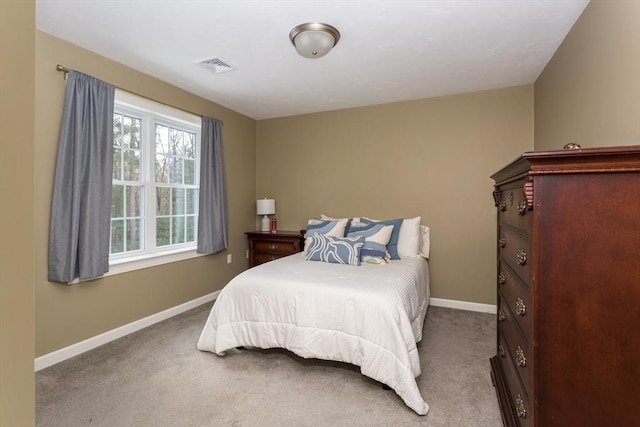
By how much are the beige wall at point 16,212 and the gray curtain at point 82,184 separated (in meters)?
2.15

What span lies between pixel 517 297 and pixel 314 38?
81.8 inches

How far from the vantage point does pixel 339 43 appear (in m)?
2.46

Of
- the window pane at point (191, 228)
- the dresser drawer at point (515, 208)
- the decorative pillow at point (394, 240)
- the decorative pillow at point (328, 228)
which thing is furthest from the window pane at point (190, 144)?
the dresser drawer at point (515, 208)

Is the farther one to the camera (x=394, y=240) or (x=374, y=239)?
(x=394, y=240)

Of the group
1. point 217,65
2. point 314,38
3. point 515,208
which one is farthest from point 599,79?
point 217,65

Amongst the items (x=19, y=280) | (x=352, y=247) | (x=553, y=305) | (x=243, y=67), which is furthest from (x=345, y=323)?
(x=243, y=67)

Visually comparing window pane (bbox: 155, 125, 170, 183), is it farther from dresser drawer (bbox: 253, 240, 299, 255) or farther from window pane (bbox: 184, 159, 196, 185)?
dresser drawer (bbox: 253, 240, 299, 255)

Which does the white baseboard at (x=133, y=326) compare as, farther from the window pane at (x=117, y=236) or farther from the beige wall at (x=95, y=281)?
the window pane at (x=117, y=236)

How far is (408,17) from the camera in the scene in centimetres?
211

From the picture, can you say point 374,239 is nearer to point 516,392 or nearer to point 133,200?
point 516,392

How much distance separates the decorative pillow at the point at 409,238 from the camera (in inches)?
134

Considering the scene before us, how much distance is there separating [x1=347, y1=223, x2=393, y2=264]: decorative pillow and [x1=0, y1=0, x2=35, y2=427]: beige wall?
2620mm

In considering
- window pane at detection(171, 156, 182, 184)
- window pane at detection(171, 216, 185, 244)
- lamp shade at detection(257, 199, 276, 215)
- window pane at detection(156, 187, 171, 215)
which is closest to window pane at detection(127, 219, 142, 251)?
window pane at detection(156, 187, 171, 215)

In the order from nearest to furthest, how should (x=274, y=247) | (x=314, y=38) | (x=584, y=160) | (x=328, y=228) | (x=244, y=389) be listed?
(x=584, y=160) < (x=244, y=389) < (x=314, y=38) < (x=328, y=228) < (x=274, y=247)
